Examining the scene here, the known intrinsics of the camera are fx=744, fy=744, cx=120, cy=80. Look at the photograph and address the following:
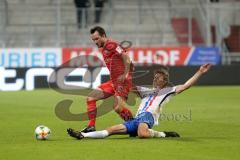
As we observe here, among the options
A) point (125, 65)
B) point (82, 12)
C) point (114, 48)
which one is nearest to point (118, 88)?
point (125, 65)

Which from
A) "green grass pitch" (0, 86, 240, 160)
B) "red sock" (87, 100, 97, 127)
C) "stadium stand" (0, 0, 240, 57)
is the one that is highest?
"stadium stand" (0, 0, 240, 57)

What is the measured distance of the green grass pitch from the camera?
34.9 ft

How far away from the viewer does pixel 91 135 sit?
41.5 feet

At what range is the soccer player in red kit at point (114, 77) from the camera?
1348 cm

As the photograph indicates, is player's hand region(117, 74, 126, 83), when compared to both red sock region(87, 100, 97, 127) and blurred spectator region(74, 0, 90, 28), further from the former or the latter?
blurred spectator region(74, 0, 90, 28)

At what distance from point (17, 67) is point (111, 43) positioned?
17.9m

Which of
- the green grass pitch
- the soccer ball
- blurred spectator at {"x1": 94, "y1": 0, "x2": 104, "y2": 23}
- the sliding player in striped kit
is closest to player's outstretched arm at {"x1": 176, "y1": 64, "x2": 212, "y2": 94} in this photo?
the sliding player in striped kit

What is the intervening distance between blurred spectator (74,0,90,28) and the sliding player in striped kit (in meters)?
23.7

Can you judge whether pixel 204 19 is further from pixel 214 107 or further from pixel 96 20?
pixel 214 107

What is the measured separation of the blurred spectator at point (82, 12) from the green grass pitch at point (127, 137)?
12196 mm

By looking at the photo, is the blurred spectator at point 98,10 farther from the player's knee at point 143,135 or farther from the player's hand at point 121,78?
the player's knee at point 143,135

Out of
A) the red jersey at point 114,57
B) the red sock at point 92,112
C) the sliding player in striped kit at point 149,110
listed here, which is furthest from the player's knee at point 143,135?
the red jersey at point 114,57

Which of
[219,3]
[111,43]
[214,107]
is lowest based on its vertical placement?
[214,107]

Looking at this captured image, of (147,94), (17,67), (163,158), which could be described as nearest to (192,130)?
(147,94)
